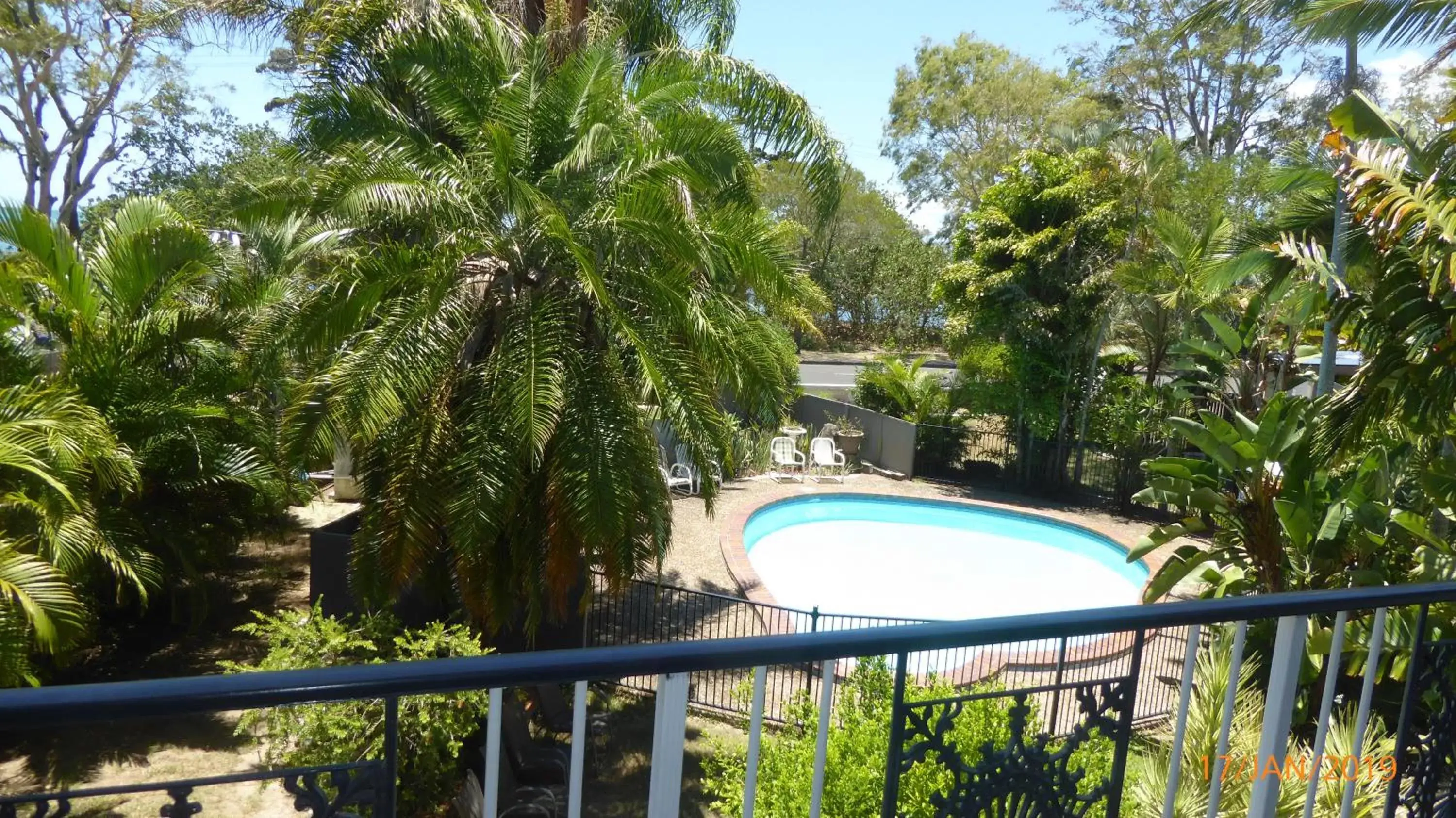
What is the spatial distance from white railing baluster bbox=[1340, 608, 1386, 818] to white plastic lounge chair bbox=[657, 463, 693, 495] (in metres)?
14.5

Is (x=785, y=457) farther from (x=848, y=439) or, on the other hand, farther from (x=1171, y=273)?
(x=1171, y=273)

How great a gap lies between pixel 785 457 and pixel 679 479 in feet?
11.4

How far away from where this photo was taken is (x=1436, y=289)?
452 cm

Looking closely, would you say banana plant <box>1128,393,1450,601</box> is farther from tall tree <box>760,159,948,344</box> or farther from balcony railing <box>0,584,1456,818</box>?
tall tree <box>760,159,948,344</box>

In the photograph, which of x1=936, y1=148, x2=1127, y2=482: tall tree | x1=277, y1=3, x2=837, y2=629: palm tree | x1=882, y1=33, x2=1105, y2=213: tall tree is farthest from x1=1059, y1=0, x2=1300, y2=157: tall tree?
x1=277, y1=3, x2=837, y2=629: palm tree

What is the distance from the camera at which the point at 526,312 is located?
23.8 feet

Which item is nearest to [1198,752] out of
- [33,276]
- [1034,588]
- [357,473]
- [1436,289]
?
[1436,289]

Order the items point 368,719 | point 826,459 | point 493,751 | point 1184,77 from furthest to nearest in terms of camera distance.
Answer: point 1184,77 → point 826,459 → point 368,719 → point 493,751

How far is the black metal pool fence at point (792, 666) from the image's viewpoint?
9094 millimetres

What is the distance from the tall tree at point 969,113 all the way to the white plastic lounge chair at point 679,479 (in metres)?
20.5

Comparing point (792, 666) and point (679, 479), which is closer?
point (792, 666)

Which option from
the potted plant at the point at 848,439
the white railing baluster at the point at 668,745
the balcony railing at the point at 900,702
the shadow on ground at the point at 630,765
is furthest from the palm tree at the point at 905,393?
the white railing baluster at the point at 668,745

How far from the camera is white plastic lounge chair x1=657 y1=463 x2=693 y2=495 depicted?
56.1 feet

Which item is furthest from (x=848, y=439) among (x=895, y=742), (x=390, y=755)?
(x=390, y=755)
